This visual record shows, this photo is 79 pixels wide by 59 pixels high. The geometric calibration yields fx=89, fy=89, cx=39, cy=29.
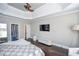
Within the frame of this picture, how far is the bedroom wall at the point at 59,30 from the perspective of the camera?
144cm

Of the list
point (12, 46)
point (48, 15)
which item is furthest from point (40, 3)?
point (12, 46)

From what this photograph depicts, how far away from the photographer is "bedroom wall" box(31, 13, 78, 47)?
1.44 metres

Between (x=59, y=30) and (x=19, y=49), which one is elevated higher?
(x=59, y=30)

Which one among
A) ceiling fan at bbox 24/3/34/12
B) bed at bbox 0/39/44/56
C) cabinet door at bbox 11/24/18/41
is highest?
ceiling fan at bbox 24/3/34/12

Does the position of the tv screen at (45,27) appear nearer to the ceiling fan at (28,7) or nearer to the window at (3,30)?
the ceiling fan at (28,7)

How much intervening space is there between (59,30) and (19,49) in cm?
74

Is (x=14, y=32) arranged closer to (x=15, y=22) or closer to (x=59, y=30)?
(x=15, y=22)

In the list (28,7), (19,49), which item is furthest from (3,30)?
(28,7)

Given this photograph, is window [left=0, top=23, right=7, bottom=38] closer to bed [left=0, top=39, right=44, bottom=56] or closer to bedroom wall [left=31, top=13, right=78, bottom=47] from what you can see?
bed [left=0, top=39, right=44, bottom=56]

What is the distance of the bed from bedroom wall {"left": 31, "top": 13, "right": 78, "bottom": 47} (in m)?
0.22

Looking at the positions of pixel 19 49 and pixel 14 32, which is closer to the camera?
pixel 19 49

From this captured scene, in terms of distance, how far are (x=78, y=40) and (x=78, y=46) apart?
0.35 feet

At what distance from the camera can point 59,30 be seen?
5.02 ft

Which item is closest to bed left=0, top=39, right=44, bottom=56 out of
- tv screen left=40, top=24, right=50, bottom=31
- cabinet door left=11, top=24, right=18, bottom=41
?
cabinet door left=11, top=24, right=18, bottom=41
